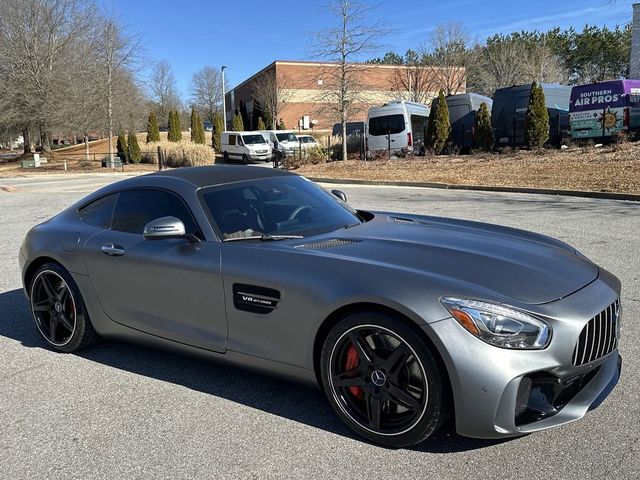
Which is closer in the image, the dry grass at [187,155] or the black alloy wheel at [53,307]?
the black alloy wheel at [53,307]

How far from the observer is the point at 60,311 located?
4.34m

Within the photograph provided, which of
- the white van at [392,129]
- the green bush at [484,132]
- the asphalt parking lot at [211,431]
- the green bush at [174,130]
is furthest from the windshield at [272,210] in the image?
the green bush at [174,130]

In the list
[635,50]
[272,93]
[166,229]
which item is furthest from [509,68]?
[166,229]

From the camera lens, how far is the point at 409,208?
12484mm

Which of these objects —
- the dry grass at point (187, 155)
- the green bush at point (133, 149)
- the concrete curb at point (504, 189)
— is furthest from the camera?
the green bush at point (133, 149)

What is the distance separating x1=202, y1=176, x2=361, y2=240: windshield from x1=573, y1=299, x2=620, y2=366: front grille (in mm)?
1712

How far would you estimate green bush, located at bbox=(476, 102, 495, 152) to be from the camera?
22578mm

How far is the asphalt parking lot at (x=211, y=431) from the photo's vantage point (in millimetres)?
2715

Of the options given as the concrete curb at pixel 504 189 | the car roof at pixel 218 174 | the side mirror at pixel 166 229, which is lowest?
the concrete curb at pixel 504 189

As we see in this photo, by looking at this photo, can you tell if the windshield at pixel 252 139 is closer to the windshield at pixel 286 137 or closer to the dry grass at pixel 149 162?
the windshield at pixel 286 137

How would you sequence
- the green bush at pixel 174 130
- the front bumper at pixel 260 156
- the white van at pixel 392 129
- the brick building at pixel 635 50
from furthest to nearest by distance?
the green bush at pixel 174 130 → the brick building at pixel 635 50 → the front bumper at pixel 260 156 → the white van at pixel 392 129

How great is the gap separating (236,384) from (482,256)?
5.85 ft

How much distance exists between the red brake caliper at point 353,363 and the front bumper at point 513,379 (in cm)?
45

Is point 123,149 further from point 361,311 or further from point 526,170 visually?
point 361,311
